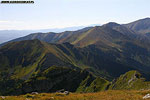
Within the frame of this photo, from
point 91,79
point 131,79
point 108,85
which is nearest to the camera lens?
point 131,79

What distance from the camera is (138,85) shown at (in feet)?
297

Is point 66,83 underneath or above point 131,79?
underneath

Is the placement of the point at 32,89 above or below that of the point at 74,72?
below

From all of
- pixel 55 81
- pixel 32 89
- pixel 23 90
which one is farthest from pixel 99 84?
pixel 23 90

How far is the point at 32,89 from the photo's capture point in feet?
494

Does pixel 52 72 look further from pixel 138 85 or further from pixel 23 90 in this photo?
pixel 138 85

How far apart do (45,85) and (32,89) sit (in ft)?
43.0

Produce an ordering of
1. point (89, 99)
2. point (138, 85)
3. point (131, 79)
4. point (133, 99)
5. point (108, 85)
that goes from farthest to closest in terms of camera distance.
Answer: point (108, 85) → point (131, 79) → point (138, 85) → point (89, 99) → point (133, 99)

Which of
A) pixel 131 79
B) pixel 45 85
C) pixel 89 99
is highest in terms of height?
pixel 89 99

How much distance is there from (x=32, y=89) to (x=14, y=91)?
2159 cm

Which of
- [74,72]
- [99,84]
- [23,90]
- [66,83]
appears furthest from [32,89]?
[99,84]

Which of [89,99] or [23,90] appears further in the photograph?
[23,90]

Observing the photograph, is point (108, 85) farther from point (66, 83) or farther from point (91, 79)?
point (66, 83)

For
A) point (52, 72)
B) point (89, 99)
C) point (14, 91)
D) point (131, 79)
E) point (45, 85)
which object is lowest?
point (14, 91)
